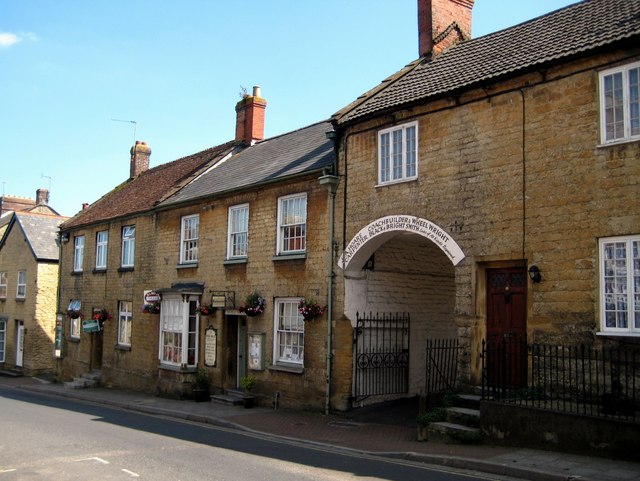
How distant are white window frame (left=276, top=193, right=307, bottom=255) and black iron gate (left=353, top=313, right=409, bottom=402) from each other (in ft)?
8.81

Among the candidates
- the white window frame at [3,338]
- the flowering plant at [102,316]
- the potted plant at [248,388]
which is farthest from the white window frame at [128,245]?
the white window frame at [3,338]

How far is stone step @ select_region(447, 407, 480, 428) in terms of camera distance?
451 inches

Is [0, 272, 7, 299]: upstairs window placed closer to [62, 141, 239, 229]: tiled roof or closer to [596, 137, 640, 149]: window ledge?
[62, 141, 239, 229]: tiled roof

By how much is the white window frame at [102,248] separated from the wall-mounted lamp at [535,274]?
19.0 m

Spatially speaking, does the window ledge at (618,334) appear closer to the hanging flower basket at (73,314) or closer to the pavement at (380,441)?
the pavement at (380,441)

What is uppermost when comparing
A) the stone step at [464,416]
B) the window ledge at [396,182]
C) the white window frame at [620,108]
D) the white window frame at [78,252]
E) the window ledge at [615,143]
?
the white window frame at [620,108]

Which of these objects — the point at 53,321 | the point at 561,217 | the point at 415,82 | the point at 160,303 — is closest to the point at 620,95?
the point at 561,217

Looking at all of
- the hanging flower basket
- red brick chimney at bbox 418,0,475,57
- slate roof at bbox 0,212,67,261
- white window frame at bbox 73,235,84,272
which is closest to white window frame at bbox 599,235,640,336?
red brick chimney at bbox 418,0,475,57

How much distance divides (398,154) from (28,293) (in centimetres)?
2618

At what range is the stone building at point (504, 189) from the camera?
10750mm

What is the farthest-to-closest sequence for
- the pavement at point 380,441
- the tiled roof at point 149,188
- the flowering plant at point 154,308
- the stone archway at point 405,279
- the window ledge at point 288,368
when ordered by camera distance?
the tiled roof at point 149,188, the flowering plant at point 154,308, the window ledge at point 288,368, the stone archway at point 405,279, the pavement at point 380,441

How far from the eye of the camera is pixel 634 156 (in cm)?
1047

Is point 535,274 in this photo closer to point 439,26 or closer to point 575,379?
point 575,379

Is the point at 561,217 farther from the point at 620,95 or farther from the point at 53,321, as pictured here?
the point at 53,321
